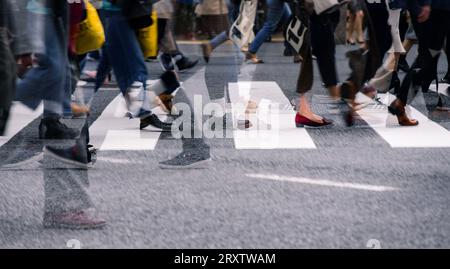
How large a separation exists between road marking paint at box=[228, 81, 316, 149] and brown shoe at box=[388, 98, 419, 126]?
0.75 m

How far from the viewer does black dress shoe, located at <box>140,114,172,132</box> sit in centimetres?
729

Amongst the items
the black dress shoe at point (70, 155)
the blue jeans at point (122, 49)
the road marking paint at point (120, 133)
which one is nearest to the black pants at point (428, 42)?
the road marking paint at point (120, 133)

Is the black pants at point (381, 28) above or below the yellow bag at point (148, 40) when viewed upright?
below

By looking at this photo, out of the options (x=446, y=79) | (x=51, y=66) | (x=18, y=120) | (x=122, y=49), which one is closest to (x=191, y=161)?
(x=122, y=49)

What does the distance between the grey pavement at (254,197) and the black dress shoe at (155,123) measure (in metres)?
0.34

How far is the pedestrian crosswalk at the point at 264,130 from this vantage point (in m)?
6.71

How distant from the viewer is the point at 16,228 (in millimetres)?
4352

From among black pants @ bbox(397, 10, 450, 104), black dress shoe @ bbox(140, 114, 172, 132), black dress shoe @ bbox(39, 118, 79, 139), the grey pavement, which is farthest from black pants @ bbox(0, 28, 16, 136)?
black pants @ bbox(397, 10, 450, 104)

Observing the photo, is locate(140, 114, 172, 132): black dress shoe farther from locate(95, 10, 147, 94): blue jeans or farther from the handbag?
the handbag

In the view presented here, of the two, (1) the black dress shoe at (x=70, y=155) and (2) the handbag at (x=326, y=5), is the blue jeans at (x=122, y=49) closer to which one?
(1) the black dress shoe at (x=70, y=155)

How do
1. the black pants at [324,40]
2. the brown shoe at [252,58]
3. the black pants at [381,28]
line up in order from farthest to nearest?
the brown shoe at [252,58]
the black pants at [381,28]
the black pants at [324,40]
